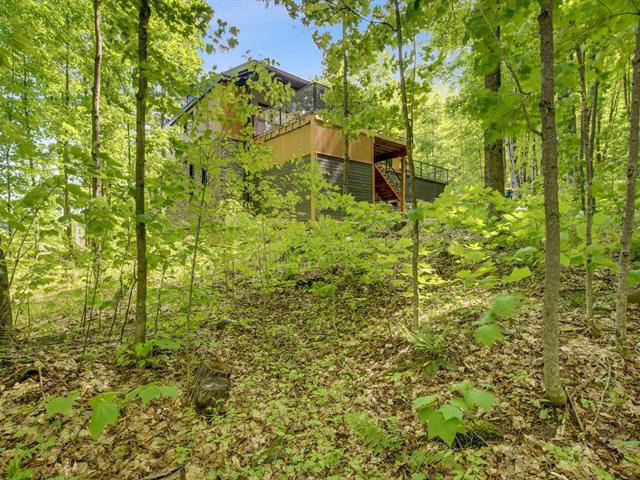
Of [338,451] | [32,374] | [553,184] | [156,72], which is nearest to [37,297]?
[32,374]

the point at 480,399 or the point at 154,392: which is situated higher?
the point at 154,392

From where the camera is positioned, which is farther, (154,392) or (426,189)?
(426,189)

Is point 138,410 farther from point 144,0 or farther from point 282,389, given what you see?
point 144,0

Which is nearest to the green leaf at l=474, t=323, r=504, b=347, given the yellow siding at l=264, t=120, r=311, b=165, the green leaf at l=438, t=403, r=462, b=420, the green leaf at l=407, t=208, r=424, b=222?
the green leaf at l=438, t=403, r=462, b=420

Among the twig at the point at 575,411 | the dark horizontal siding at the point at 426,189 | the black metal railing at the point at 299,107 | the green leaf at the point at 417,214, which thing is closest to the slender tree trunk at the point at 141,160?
the green leaf at the point at 417,214

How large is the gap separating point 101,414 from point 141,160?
8.61ft

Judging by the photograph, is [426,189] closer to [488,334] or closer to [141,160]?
[141,160]

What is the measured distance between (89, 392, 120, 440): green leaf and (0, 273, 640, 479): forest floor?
130 cm

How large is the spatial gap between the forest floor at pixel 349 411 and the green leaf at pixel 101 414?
130 centimetres

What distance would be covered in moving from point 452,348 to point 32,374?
410 centimetres

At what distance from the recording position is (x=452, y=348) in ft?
10.1

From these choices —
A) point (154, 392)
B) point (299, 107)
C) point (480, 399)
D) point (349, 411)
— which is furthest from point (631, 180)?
point (299, 107)

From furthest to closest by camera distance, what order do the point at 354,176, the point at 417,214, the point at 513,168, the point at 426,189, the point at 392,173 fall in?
the point at 426,189 < the point at 392,173 < the point at 513,168 < the point at 354,176 < the point at 417,214

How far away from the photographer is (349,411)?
8.61 ft
